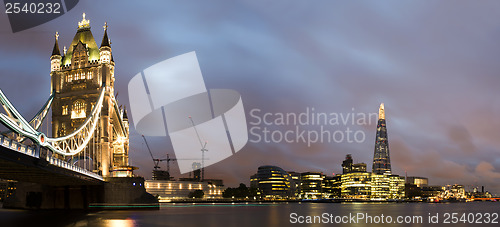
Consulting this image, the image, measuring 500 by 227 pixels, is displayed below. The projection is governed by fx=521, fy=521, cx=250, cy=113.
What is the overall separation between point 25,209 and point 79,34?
44105 mm

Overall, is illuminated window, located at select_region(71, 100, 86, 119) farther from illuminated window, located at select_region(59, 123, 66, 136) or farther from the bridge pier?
the bridge pier

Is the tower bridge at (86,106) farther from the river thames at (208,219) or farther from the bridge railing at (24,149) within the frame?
the bridge railing at (24,149)

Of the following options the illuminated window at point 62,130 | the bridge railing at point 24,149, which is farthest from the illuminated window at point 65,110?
the bridge railing at point 24,149

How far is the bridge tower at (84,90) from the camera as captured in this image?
346ft

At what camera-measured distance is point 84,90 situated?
111 metres

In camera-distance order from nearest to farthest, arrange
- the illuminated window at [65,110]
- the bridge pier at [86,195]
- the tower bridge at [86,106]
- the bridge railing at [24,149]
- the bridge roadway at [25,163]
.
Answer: the bridge railing at [24,149] → the bridge roadway at [25,163] → the bridge pier at [86,195] → the tower bridge at [86,106] → the illuminated window at [65,110]

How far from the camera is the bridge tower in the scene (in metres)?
105

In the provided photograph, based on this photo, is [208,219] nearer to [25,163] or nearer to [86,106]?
[25,163]

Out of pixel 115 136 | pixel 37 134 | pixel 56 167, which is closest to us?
pixel 37 134

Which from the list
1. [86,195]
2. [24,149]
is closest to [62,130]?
[86,195]

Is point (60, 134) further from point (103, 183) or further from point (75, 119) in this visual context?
point (103, 183)

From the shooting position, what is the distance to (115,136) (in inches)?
5251

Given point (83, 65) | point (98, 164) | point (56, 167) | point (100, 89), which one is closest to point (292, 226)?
point (56, 167)

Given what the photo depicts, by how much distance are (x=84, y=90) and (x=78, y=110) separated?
4515 mm
